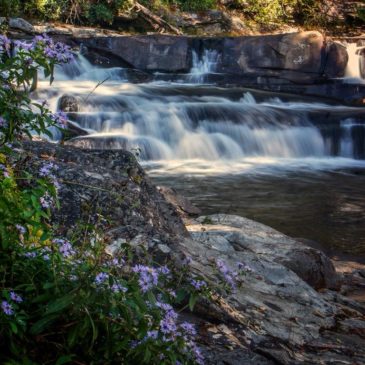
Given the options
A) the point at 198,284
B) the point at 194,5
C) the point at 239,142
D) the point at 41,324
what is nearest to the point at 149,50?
the point at 194,5

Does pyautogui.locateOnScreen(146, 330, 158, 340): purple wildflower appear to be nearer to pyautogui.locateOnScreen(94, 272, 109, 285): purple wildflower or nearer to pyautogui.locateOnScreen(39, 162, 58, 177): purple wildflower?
pyautogui.locateOnScreen(94, 272, 109, 285): purple wildflower

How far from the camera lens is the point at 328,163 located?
43.0 feet

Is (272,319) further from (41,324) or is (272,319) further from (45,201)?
(41,324)

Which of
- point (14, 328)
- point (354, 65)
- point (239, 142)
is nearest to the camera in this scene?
point (14, 328)

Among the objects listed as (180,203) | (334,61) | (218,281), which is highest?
(334,61)

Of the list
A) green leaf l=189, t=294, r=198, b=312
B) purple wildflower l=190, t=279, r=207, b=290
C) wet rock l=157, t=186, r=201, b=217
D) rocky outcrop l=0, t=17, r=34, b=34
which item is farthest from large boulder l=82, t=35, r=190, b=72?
green leaf l=189, t=294, r=198, b=312

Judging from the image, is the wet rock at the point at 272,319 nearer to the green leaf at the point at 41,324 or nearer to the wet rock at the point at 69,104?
the green leaf at the point at 41,324

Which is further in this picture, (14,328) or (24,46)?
(24,46)

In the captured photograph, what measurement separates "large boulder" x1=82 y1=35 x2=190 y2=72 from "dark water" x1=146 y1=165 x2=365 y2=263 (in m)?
6.95

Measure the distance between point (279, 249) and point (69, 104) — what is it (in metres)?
8.58

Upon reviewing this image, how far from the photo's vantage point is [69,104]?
1294 centimetres

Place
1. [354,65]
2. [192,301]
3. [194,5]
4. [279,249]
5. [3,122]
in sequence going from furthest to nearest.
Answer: [194,5]
[354,65]
[279,249]
[3,122]
[192,301]

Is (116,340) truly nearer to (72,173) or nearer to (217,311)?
Answer: (217,311)

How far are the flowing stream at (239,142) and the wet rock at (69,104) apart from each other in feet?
0.45
